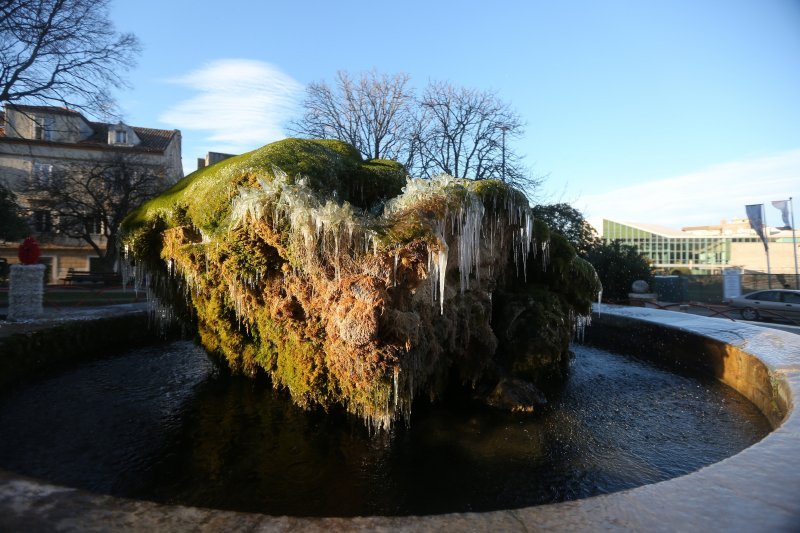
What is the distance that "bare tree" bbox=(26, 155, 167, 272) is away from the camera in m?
29.1

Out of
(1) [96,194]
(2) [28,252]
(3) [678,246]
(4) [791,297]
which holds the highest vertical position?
(1) [96,194]

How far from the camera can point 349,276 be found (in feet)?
18.8

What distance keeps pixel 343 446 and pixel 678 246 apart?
58.3 metres

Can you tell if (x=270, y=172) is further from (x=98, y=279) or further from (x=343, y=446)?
(x=98, y=279)

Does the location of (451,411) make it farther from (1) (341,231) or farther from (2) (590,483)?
(1) (341,231)

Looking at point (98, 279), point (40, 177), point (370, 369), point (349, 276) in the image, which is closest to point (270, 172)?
point (349, 276)

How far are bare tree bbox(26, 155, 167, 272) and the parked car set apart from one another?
3279 centimetres

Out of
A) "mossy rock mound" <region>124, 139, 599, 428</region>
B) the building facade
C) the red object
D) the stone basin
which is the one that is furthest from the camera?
the building facade

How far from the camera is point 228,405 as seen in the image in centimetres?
705

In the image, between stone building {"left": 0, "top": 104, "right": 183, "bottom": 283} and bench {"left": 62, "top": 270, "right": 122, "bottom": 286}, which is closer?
bench {"left": 62, "top": 270, "right": 122, "bottom": 286}

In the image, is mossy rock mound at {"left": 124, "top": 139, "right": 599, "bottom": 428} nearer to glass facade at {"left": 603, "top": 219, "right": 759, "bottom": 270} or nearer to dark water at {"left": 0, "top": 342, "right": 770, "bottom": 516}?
dark water at {"left": 0, "top": 342, "right": 770, "bottom": 516}

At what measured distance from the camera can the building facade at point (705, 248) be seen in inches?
1786

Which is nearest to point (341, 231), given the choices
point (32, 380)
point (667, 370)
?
point (32, 380)

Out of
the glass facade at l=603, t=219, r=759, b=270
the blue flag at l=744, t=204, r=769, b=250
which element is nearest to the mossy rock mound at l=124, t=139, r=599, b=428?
the blue flag at l=744, t=204, r=769, b=250
